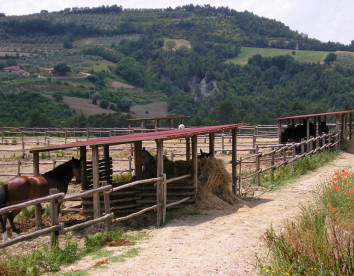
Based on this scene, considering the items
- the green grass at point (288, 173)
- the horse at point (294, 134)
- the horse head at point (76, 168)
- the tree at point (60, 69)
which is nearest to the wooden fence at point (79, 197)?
the horse head at point (76, 168)

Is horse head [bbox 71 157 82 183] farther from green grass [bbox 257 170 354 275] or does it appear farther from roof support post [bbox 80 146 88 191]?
green grass [bbox 257 170 354 275]

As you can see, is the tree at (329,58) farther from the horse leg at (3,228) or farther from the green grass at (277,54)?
the horse leg at (3,228)

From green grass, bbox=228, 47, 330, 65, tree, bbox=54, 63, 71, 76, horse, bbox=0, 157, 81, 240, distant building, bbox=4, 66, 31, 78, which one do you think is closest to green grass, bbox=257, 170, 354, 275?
horse, bbox=0, 157, 81, 240

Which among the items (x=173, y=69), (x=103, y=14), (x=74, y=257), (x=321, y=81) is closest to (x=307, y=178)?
(x=74, y=257)

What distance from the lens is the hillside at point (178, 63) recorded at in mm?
65250

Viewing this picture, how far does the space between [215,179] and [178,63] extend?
306ft

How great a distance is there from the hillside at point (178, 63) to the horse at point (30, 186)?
37121 mm

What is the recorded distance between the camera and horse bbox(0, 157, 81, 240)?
25.8 ft

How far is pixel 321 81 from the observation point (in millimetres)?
71438

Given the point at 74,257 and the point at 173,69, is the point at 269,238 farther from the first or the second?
the point at 173,69

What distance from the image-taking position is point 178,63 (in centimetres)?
10144

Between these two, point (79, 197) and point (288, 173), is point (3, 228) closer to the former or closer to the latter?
point (79, 197)

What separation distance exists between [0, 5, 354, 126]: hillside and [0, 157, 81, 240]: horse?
122 feet

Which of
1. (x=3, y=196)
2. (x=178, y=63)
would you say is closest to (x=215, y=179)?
(x=3, y=196)
